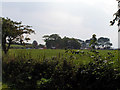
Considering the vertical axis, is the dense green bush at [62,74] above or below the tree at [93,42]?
below

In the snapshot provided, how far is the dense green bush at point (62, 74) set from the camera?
4.29 metres

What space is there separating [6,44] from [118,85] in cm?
701

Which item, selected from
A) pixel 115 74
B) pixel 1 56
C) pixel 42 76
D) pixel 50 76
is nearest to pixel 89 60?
pixel 115 74

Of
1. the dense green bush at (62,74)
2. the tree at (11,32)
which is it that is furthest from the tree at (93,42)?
the tree at (11,32)

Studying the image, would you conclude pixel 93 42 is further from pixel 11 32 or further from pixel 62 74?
pixel 11 32

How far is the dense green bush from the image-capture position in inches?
169

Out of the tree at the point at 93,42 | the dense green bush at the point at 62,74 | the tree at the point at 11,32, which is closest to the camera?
the dense green bush at the point at 62,74

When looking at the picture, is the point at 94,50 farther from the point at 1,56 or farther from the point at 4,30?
the point at 4,30

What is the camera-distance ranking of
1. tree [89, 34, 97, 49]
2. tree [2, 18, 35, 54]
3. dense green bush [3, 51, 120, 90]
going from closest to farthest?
1. dense green bush [3, 51, 120, 90]
2. tree [89, 34, 97, 49]
3. tree [2, 18, 35, 54]

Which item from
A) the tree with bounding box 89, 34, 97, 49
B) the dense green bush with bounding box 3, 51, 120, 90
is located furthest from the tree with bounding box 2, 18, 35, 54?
the tree with bounding box 89, 34, 97, 49

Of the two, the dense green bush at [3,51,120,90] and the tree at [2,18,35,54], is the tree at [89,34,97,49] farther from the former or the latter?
the tree at [2,18,35,54]

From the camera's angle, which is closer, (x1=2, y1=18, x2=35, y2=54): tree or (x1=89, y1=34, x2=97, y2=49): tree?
(x1=89, y1=34, x2=97, y2=49): tree

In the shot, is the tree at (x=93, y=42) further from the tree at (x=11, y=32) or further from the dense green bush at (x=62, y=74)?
the tree at (x=11, y=32)

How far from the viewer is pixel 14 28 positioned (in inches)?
351
